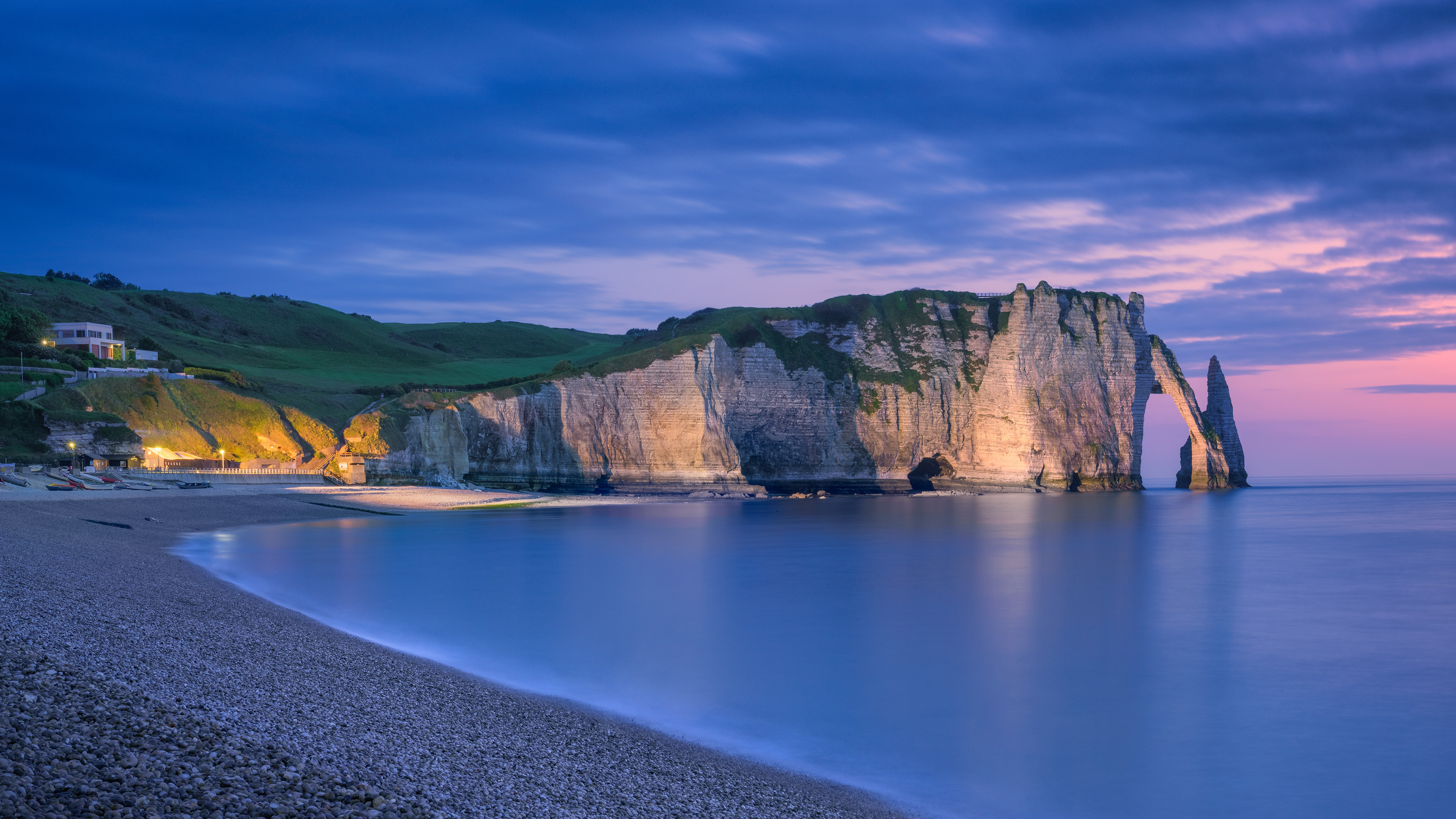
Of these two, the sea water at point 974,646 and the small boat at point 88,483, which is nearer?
the sea water at point 974,646

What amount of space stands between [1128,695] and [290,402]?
65.2 meters

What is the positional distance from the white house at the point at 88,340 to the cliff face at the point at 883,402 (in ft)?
153

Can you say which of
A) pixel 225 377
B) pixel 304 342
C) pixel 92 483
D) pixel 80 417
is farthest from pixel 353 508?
pixel 304 342

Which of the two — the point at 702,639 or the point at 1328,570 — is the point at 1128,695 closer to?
the point at 702,639

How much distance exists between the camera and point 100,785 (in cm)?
538

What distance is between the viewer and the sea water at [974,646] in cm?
1059

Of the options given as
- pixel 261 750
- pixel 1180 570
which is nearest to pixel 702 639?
pixel 261 750

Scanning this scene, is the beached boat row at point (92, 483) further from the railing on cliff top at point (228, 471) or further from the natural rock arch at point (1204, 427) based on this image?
the natural rock arch at point (1204, 427)

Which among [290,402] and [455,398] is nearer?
[455,398]

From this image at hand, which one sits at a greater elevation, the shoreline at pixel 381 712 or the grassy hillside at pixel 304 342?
the grassy hillside at pixel 304 342

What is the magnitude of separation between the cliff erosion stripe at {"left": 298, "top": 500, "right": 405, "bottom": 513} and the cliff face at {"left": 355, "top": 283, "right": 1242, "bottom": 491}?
2022 centimetres

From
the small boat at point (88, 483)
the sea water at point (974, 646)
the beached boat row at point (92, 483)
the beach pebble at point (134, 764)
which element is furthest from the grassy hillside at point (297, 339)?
the beach pebble at point (134, 764)

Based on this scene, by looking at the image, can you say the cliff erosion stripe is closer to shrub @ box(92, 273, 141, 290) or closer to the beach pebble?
the beach pebble

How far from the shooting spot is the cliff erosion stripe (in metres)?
45.1
